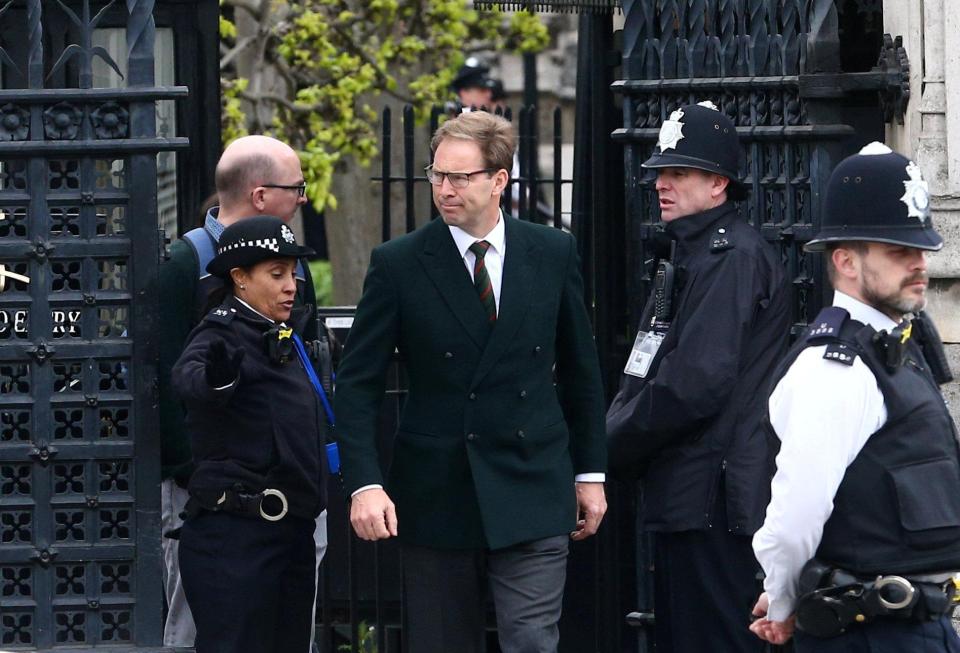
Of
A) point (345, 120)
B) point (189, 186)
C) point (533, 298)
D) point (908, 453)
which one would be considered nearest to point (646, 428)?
point (533, 298)

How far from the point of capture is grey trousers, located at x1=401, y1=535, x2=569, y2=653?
590cm

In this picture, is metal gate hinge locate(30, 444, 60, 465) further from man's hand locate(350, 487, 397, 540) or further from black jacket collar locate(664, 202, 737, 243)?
black jacket collar locate(664, 202, 737, 243)

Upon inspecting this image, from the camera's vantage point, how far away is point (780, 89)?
6.47 metres

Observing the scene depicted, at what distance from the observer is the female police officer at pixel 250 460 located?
5895 mm

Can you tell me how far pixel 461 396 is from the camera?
19.5 feet

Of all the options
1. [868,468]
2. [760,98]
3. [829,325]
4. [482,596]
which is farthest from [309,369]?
[868,468]

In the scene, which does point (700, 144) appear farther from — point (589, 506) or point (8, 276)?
point (8, 276)

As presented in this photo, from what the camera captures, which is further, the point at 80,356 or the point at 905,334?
the point at 80,356

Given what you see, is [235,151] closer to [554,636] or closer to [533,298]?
[533,298]

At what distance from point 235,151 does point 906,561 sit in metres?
2.85

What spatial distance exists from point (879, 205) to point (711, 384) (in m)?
1.39

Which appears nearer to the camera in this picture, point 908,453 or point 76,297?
point 908,453

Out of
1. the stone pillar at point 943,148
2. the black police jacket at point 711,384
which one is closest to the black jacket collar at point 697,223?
the black police jacket at point 711,384

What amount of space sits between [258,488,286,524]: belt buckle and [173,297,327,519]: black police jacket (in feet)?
0.06
